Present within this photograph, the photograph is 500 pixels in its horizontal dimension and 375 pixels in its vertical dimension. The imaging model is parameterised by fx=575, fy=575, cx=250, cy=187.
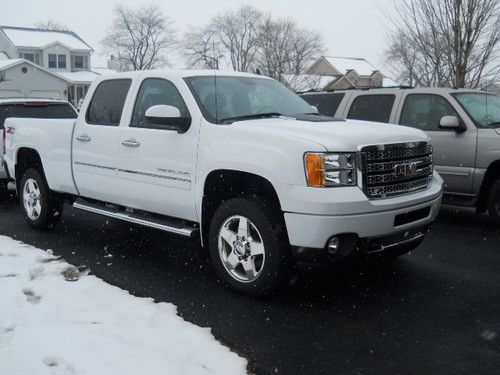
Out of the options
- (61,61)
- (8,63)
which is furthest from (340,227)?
(61,61)

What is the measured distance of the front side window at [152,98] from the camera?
552cm

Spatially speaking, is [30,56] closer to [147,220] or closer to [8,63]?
[8,63]

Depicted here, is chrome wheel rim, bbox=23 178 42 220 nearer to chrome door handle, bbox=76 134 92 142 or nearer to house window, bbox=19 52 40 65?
chrome door handle, bbox=76 134 92 142

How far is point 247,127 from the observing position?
4.75 metres

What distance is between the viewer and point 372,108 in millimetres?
8398

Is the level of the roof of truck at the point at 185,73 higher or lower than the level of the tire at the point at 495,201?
higher

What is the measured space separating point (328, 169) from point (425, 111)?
420 cm

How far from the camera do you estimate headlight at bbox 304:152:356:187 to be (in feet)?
14.0

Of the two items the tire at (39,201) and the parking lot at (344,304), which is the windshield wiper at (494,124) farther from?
the tire at (39,201)

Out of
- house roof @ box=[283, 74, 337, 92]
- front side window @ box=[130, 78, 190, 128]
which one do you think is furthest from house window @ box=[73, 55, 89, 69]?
front side window @ box=[130, 78, 190, 128]

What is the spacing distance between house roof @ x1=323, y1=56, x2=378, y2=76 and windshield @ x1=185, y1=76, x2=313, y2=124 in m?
65.2

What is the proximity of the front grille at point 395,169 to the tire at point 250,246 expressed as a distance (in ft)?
2.58

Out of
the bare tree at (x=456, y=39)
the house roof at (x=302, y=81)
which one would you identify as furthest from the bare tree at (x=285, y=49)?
the bare tree at (x=456, y=39)

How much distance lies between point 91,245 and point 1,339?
2973 mm
